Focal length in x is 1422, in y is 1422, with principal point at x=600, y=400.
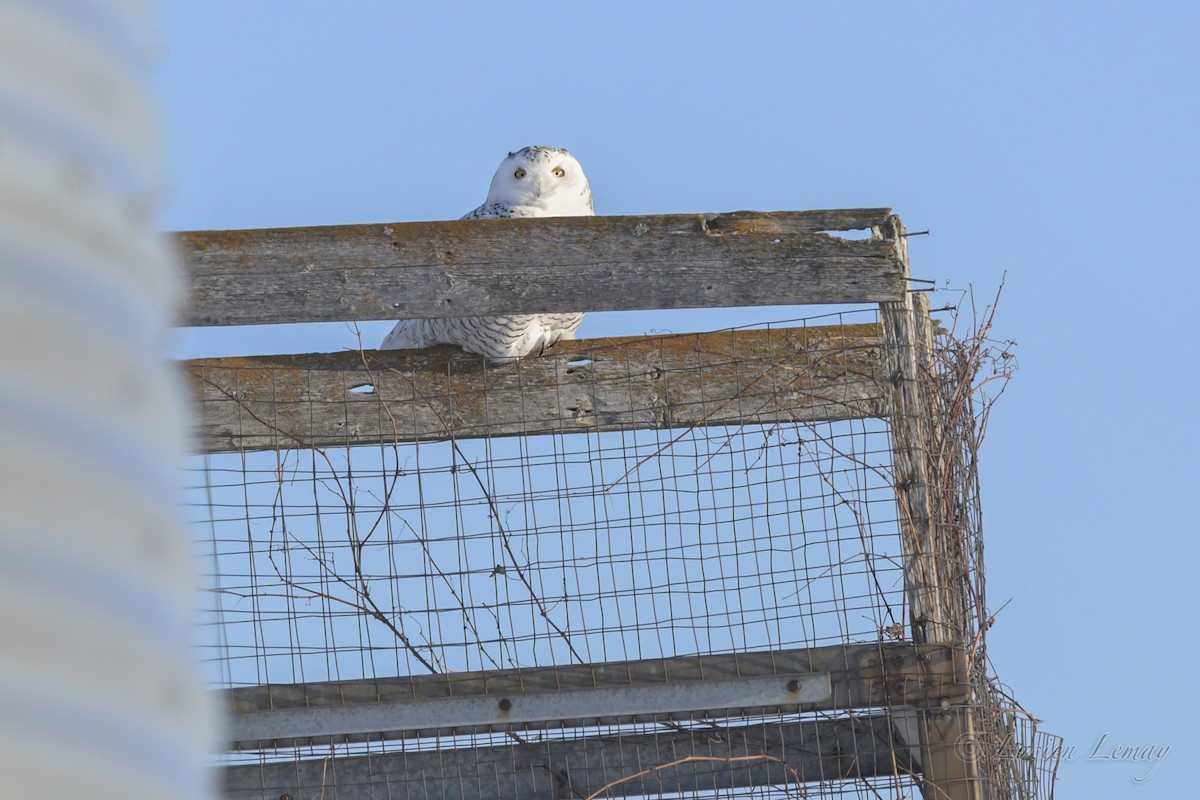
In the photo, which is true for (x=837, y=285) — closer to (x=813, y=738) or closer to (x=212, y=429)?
(x=813, y=738)

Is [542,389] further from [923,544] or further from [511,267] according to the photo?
[923,544]

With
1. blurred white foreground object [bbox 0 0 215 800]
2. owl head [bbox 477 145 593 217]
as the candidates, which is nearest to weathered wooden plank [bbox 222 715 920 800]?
owl head [bbox 477 145 593 217]

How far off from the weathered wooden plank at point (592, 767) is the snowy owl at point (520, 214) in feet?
2.71

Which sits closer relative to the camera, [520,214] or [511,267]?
[511,267]

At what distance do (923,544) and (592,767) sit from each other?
0.78 metres

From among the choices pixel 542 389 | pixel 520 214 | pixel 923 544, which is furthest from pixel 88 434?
pixel 520 214

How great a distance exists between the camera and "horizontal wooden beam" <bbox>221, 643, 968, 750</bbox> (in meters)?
2.54

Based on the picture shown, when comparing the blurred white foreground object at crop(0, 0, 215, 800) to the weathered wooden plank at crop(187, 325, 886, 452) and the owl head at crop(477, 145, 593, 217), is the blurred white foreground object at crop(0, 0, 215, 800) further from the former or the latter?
the owl head at crop(477, 145, 593, 217)

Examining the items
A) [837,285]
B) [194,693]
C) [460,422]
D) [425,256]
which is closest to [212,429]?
[460,422]

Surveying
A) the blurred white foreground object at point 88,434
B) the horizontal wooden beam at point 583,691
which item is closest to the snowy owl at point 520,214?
the horizontal wooden beam at point 583,691

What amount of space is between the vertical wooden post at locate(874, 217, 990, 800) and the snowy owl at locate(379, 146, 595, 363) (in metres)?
0.88

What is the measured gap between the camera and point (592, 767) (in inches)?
108

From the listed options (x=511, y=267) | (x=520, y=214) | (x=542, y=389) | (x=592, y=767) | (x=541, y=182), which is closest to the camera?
(x=511, y=267)

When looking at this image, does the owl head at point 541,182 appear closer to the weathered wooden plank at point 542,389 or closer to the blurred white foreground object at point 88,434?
the weathered wooden plank at point 542,389
